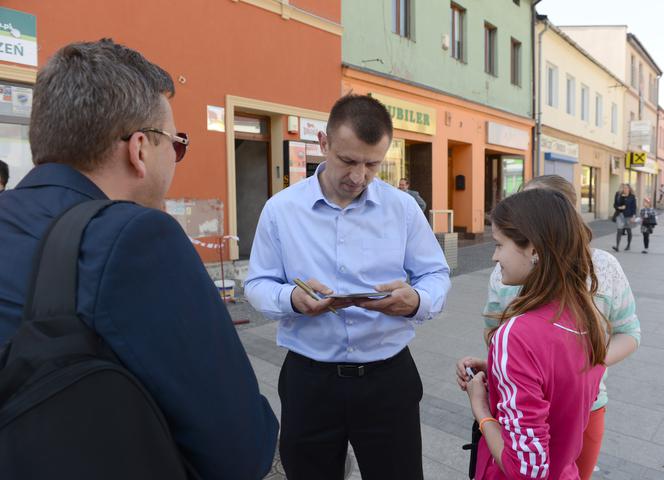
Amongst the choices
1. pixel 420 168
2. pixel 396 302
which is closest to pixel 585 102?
pixel 420 168

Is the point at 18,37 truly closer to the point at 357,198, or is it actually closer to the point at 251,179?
the point at 251,179

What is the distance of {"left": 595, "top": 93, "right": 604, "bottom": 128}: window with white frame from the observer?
2558cm

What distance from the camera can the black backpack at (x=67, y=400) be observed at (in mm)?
747

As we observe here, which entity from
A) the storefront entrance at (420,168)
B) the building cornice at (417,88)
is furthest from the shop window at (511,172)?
the storefront entrance at (420,168)

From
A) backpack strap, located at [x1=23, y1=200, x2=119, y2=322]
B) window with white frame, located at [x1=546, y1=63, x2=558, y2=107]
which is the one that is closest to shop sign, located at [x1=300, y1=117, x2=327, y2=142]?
backpack strap, located at [x1=23, y1=200, x2=119, y2=322]

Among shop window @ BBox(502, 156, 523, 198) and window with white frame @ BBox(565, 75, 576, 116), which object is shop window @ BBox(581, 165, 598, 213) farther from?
shop window @ BBox(502, 156, 523, 198)

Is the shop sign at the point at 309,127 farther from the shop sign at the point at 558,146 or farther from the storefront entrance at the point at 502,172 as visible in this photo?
the shop sign at the point at 558,146

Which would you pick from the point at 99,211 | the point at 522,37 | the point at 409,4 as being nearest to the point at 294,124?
the point at 409,4

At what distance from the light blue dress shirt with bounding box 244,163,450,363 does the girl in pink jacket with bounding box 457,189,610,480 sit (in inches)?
16.7

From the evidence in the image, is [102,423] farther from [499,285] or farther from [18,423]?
[499,285]

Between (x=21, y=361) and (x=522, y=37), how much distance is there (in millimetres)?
19917

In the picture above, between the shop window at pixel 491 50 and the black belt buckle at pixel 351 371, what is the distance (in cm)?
1613

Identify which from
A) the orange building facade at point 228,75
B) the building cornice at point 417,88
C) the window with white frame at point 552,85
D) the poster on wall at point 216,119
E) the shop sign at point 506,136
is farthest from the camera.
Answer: the window with white frame at point 552,85

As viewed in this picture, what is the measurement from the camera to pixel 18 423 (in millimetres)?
739
